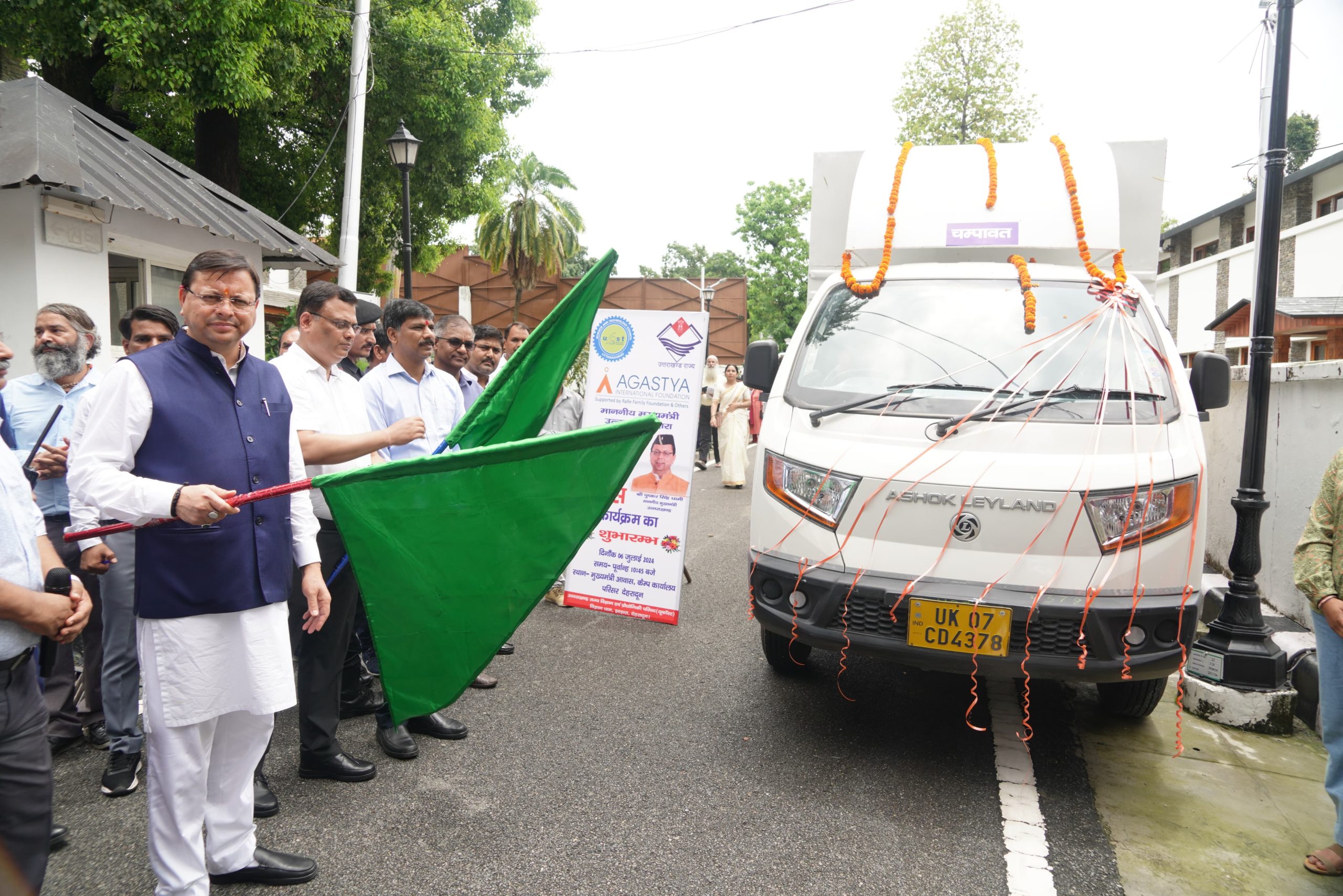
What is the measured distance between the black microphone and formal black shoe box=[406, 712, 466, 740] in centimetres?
202

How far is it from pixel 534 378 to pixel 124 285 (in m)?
8.47

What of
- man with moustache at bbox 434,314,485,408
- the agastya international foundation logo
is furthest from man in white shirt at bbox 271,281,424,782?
the agastya international foundation logo

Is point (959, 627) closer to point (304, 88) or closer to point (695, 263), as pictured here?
point (304, 88)

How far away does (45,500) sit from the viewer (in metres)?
3.90

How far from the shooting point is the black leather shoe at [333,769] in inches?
145

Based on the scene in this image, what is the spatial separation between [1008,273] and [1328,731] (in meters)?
2.47

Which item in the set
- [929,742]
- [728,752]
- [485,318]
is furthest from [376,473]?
[485,318]

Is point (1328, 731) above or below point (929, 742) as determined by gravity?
above

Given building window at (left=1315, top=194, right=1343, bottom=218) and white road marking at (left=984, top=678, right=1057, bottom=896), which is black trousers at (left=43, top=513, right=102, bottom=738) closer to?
white road marking at (left=984, top=678, right=1057, bottom=896)

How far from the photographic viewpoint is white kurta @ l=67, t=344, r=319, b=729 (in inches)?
96.3

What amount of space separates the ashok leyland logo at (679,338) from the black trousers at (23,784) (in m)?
→ 4.62

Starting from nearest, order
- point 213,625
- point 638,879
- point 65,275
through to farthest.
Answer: point 213,625, point 638,879, point 65,275

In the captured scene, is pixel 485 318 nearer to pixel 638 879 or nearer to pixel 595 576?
pixel 595 576

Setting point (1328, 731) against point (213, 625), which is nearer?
point (213, 625)
